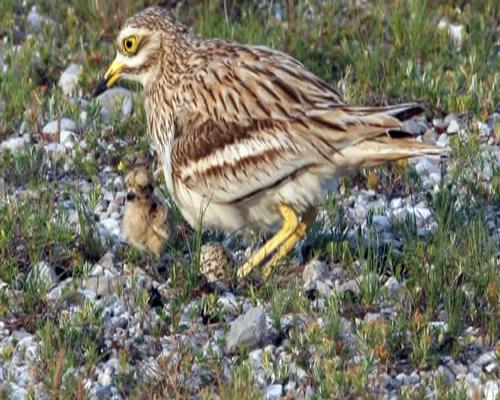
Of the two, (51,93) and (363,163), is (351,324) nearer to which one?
(363,163)

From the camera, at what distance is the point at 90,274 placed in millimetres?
8633

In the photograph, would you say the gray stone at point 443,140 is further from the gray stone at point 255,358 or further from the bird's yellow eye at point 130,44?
the gray stone at point 255,358

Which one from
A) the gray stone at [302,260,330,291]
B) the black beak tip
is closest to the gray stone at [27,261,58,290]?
the gray stone at [302,260,330,291]

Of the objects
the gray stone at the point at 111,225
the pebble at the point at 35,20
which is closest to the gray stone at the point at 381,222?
the gray stone at the point at 111,225

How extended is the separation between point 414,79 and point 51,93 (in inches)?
98.0

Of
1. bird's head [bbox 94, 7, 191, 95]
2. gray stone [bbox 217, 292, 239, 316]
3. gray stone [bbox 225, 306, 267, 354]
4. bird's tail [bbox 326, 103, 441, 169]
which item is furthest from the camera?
bird's head [bbox 94, 7, 191, 95]

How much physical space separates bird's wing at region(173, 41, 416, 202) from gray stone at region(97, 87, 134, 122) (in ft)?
5.81

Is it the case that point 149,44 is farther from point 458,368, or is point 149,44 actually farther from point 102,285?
point 458,368

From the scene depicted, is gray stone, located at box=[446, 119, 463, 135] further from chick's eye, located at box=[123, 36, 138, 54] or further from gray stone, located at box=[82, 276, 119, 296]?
gray stone, located at box=[82, 276, 119, 296]

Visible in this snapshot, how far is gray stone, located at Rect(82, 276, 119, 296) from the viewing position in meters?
8.42

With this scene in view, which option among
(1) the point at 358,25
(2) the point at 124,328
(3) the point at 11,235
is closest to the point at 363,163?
(2) the point at 124,328

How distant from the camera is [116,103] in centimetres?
1065

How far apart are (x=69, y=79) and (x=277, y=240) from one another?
3009mm

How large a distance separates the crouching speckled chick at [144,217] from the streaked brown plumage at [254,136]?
0.15 meters
